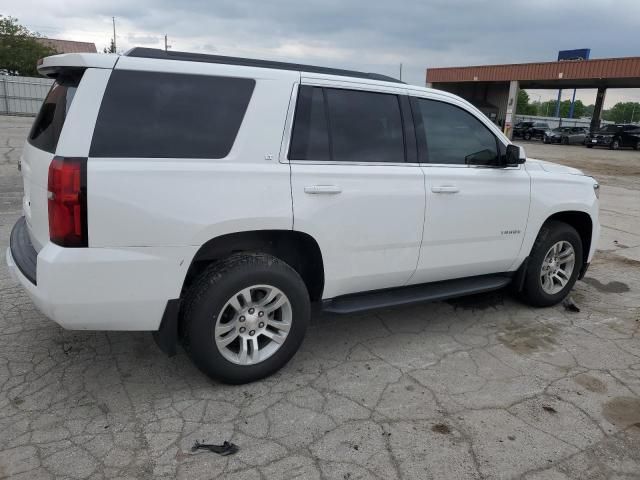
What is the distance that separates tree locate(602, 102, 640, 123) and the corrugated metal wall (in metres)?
131

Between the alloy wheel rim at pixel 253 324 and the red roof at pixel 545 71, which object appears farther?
the red roof at pixel 545 71

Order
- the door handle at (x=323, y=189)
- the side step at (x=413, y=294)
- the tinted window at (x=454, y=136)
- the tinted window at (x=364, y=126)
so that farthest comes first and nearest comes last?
the tinted window at (x=454, y=136) < the side step at (x=413, y=294) < the tinted window at (x=364, y=126) < the door handle at (x=323, y=189)

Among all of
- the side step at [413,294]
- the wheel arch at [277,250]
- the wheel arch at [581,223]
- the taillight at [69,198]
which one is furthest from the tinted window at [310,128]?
the wheel arch at [581,223]

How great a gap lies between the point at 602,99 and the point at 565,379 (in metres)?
45.7

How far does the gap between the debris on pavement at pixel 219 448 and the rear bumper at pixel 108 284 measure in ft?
2.30

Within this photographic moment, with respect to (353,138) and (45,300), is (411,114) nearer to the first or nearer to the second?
(353,138)

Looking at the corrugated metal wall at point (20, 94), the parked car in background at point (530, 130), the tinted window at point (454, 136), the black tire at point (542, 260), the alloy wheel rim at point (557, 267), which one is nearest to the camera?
the tinted window at point (454, 136)

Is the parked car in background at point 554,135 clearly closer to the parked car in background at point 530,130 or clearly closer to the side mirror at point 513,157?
the parked car in background at point 530,130

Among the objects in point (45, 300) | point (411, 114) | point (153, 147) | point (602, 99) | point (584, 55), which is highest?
point (584, 55)

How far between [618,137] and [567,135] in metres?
4.47

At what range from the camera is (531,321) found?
4.62m

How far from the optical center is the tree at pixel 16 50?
38.9 metres

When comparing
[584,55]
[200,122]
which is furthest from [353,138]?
[584,55]

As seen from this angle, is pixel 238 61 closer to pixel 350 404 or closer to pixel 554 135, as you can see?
pixel 350 404
